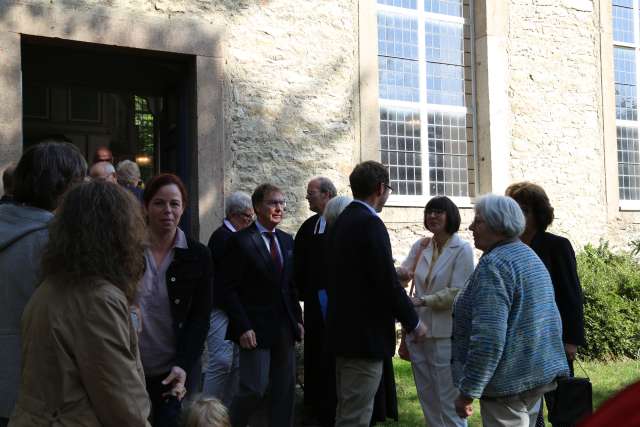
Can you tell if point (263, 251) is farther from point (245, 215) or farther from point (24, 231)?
point (24, 231)

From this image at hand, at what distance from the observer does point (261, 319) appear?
5.41 metres

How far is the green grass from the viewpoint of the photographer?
658cm

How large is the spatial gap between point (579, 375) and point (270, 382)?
4.25 metres

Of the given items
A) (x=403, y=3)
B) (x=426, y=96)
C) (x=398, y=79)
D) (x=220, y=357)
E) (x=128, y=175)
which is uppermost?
(x=403, y=3)

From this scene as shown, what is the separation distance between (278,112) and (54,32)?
7.68 feet

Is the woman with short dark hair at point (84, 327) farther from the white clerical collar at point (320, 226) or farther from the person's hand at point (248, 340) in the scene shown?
the white clerical collar at point (320, 226)

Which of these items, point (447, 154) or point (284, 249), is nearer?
point (284, 249)

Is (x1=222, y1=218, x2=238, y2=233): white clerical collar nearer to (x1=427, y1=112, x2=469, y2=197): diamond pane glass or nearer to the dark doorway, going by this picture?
the dark doorway

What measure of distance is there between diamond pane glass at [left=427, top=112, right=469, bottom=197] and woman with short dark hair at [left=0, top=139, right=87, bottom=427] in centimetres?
713

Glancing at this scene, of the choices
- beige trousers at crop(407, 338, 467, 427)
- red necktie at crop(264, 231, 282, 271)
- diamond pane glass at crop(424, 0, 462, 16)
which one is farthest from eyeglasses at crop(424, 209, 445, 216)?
diamond pane glass at crop(424, 0, 462, 16)

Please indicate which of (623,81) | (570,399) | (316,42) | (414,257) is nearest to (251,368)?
(414,257)

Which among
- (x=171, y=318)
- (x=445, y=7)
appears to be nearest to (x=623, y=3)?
(x=445, y=7)

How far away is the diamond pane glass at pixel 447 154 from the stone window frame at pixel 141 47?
3.16 m

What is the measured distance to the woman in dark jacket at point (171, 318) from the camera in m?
3.71
